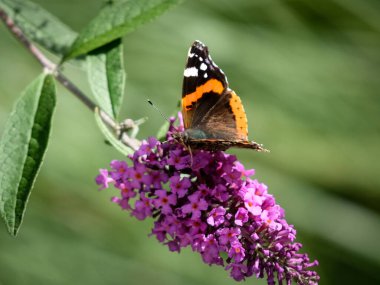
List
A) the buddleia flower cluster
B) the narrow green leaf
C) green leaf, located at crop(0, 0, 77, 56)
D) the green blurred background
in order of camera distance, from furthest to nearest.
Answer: the green blurred background, green leaf, located at crop(0, 0, 77, 56), the narrow green leaf, the buddleia flower cluster

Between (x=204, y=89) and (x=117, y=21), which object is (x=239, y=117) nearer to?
(x=204, y=89)

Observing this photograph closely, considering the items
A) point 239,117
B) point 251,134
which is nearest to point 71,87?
point 239,117

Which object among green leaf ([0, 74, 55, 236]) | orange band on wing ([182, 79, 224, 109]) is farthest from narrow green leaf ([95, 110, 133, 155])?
orange band on wing ([182, 79, 224, 109])

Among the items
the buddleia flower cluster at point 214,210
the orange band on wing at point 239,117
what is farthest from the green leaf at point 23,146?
the orange band on wing at point 239,117

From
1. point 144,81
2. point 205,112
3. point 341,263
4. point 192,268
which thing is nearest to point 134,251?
point 192,268

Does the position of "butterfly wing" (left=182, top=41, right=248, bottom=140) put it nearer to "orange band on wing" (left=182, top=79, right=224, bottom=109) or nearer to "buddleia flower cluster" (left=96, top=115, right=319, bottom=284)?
"orange band on wing" (left=182, top=79, right=224, bottom=109)
